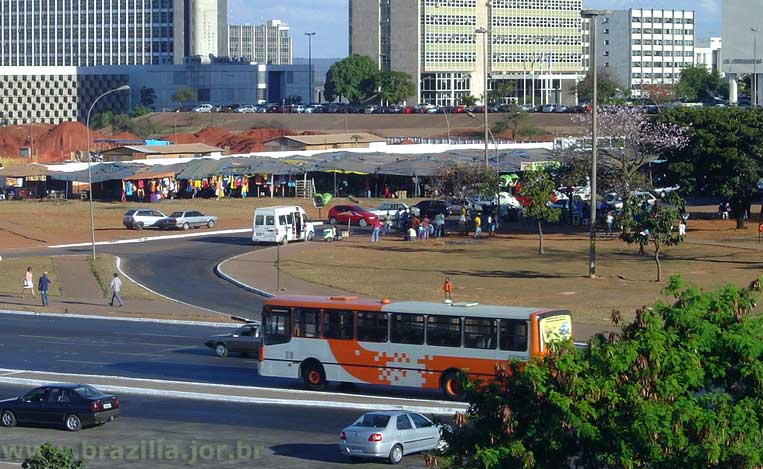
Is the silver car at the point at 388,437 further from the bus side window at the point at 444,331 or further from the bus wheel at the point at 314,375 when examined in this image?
the bus wheel at the point at 314,375

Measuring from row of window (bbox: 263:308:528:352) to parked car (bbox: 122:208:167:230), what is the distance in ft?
132

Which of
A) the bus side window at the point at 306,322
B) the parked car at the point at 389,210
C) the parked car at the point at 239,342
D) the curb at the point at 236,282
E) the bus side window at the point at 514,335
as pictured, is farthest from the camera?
the parked car at the point at 389,210

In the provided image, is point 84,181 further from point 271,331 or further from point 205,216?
point 271,331

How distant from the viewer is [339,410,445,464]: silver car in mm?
20672

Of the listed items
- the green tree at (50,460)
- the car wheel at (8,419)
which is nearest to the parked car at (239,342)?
the car wheel at (8,419)

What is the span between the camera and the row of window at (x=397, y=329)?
2519 centimetres

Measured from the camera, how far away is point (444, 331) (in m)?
25.8

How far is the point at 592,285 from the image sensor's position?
43.5 meters

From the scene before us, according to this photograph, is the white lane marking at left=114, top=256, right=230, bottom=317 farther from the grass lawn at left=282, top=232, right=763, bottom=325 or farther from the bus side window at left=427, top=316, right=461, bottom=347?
the bus side window at left=427, top=316, right=461, bottom=347

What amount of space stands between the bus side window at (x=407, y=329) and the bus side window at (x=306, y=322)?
204 centimetres

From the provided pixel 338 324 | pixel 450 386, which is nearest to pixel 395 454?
pixel 450 386

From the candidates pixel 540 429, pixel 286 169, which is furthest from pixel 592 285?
pixel 286 169

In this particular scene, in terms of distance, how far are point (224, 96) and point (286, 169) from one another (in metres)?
101

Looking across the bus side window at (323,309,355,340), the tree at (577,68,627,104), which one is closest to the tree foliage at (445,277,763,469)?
the bus side window at (323,309,355,340)
